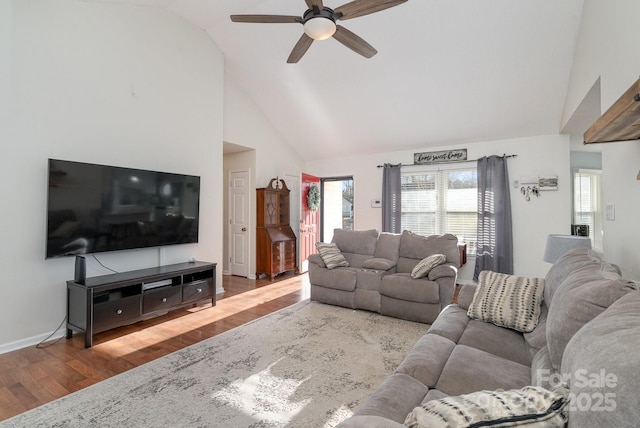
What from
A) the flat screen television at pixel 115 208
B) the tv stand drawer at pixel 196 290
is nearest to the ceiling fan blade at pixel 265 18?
the flat screen television at pixel 115 208

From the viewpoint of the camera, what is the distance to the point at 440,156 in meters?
5.70

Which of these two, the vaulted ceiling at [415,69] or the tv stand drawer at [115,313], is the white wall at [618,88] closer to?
the vaulted ceiling at [415,69]

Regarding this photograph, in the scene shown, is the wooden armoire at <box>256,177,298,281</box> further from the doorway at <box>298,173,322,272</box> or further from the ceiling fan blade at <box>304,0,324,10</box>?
the ceiling fan blade at <box>304,0,324,10</box>

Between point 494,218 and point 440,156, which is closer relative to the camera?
point 494,218

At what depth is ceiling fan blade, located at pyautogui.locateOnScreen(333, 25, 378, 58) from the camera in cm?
273

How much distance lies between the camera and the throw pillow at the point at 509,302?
2.04 meters

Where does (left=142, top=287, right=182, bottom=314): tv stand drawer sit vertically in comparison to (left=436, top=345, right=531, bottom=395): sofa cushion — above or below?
below

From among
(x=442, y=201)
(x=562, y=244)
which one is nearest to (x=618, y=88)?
(x=562, y=244)

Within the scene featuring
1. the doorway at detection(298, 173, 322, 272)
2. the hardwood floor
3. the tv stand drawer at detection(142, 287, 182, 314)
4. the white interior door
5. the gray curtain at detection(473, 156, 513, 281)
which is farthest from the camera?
the doorway at detection(298, 173, 322, 272)

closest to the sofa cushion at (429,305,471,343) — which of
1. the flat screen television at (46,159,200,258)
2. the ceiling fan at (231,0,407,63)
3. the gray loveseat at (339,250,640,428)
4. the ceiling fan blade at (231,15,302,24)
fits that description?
the gray loveseat at (339,250,640,428)

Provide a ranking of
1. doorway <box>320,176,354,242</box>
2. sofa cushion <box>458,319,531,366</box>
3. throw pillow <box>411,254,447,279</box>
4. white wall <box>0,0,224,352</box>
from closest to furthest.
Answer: sofa cushion <box>458,319,531,366</box> < white wall <box>0,0,224,352</box> < throw pillow <box>411,254,447,279</box> < doorway <box>320,176,354,242</box>

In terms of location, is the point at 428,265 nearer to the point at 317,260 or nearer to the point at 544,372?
the point at 317,260

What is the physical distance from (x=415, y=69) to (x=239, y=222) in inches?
156

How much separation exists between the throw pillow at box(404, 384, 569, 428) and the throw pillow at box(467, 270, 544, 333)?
4.75 ft
